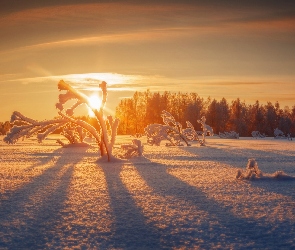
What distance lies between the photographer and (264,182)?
9.09 meters

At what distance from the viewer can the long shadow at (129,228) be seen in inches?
172

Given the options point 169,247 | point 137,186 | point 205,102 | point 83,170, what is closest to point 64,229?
point 169,247

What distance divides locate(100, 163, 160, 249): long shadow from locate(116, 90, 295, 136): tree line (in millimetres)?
64674

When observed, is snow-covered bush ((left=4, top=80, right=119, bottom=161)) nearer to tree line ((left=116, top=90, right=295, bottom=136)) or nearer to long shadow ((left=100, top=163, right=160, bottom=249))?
long shadow ((left=100, top=163, right=160, bottom=249))

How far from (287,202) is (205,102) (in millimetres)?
77156

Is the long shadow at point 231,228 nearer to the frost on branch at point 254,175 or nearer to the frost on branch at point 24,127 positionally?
the frost on branch at point 254,175

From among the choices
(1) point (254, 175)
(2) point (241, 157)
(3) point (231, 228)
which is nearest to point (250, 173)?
(1) point (254, 175)

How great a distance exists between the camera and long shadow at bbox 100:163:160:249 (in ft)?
14.3

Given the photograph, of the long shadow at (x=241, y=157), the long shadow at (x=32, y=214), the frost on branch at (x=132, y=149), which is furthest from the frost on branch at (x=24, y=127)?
the long shadow at (x=241, y=157)

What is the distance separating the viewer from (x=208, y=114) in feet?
260

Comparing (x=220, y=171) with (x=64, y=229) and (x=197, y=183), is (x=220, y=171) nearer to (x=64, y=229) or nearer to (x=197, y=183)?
(x=197, y=183)

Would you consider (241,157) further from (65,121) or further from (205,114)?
(205,114)

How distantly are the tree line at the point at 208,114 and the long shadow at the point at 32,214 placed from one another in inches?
2508

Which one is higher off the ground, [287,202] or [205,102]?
[205,102]
